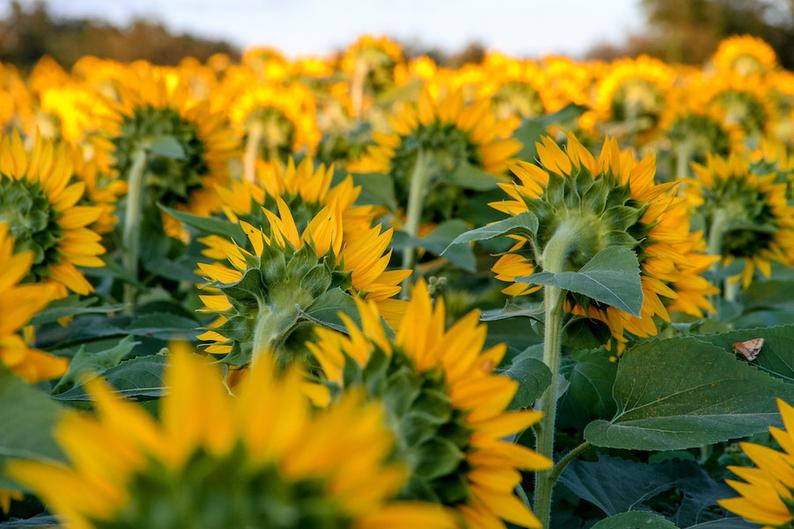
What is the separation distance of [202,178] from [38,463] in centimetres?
124

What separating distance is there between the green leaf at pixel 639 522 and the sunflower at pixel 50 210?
2.68 feet

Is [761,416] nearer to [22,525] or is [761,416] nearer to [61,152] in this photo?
[22,525]

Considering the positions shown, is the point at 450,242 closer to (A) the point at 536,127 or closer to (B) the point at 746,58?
(A) the point at 536,127

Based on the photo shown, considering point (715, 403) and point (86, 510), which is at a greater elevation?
point (86, 510)

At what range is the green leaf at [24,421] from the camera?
607 mm

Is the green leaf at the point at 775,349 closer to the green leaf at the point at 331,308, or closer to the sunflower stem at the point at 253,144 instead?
the green leaf at the point at 331,308

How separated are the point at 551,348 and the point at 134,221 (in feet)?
3.44

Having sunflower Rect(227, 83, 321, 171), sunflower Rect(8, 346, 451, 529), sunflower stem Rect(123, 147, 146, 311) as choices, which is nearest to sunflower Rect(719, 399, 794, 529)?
sunflower Rect(8, 346, 451, 529)

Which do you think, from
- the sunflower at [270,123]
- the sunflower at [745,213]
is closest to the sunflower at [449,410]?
the sunflower at [745,213]

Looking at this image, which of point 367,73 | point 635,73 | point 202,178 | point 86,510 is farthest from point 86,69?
point 86,510

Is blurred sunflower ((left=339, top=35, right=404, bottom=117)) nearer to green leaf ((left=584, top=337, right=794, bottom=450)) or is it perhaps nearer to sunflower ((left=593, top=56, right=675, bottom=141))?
sunflower ((left=593, top=56, right=675, bottom=141))

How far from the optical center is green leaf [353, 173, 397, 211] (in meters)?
1.67

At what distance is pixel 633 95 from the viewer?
4285 millimetres

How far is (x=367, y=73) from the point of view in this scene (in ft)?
13.0
